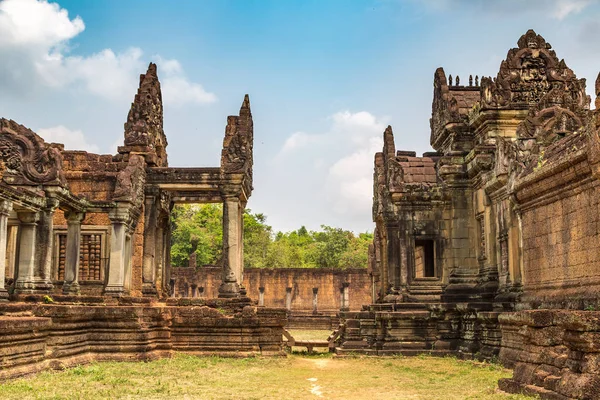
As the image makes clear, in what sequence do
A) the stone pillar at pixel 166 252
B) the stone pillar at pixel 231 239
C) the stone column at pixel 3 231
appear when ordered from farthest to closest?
the stone pillar at pixel 166 252 → the stone pillar at pixel 231 239 → the stone column at pixel 3 231

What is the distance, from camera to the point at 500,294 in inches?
585

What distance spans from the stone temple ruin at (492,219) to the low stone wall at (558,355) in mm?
40

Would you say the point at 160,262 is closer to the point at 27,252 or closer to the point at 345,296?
the point at 27,252

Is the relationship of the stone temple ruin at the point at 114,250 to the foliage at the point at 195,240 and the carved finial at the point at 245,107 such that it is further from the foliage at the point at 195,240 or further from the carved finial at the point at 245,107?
the foliage at the point at 195,240

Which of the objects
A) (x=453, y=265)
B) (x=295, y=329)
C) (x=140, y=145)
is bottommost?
(x=295, y=329)

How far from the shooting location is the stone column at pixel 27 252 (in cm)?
1438

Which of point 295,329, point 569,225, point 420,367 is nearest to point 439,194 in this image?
point 420,367

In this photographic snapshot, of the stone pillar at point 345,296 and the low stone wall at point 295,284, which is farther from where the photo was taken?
the low stone wall at point 295,284

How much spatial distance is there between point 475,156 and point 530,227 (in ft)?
27.1

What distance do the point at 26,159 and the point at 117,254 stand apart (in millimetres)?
3425

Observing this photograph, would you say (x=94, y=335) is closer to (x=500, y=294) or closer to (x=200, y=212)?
(x=500, y=294)

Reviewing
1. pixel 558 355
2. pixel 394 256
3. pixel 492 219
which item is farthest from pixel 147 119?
pixel 558 355

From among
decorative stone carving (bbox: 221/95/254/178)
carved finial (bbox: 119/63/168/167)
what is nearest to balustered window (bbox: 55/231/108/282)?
carved finial (bbox: 119/63/168/167)

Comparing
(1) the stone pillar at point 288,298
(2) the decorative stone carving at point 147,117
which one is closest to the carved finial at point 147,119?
(2) the decorative stone carving at point 147,117
